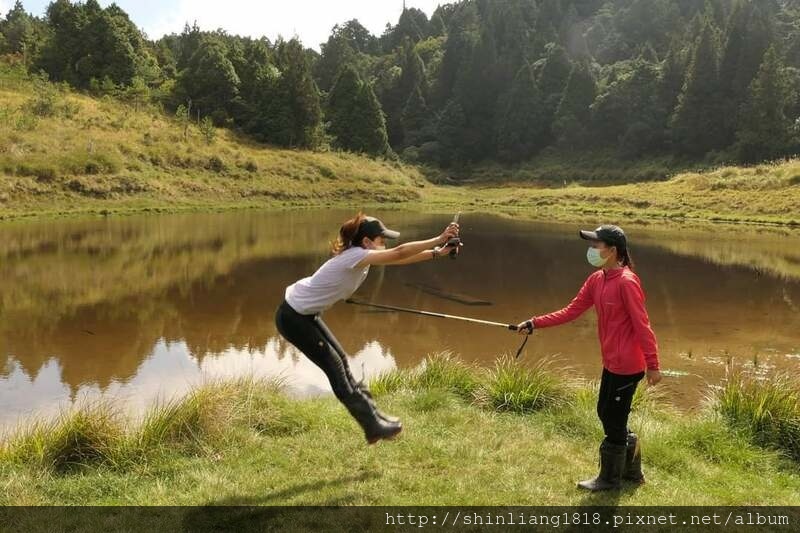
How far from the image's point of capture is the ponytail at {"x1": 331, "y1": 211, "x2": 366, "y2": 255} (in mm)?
5395

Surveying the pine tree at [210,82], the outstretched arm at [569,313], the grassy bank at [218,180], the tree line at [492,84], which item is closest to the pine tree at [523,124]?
the tree line at [492,84]

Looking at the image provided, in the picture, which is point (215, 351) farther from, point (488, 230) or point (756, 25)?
point (756, 25)

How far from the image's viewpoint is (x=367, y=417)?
5594mm

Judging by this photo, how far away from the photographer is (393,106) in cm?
9206

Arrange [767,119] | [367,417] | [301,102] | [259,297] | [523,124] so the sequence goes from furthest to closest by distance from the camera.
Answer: [523,124]
[301,102]
[767,119]
[259,297]
[367,417]

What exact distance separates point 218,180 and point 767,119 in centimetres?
4684

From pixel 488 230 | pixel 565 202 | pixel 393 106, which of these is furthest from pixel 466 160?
pixel 488 230

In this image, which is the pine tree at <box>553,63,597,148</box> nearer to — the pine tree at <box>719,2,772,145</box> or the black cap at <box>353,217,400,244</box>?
the pine tree at <box>719,2,772,145</box>

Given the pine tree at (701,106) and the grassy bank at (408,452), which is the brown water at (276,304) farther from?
the pine tree at (701,106)

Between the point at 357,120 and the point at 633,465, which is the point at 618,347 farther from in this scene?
the point at 357,120

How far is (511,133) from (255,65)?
31918 millimetres

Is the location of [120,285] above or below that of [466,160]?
below

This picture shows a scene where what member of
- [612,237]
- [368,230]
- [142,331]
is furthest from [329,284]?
[142,331]

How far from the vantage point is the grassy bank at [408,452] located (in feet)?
16.8
